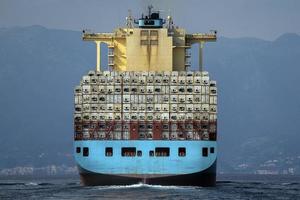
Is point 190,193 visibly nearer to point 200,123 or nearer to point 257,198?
point 257,198

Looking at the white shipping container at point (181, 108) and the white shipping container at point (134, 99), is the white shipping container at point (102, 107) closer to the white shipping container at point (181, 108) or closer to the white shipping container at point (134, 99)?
the white shipping container at point (134, 99)

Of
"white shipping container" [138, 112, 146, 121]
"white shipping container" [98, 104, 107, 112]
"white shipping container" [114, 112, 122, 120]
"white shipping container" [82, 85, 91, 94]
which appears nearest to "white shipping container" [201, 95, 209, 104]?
"white shipping container" [138, 112, 146, 121]

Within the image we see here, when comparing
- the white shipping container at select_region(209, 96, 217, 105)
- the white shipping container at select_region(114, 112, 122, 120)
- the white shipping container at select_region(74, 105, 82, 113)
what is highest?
the white shipping container at select_region(209, 96, 217, 105)

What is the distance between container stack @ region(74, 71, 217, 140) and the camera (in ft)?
377

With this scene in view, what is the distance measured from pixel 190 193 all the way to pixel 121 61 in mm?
29174

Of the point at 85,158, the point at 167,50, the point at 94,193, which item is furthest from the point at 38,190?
the point at 167,50

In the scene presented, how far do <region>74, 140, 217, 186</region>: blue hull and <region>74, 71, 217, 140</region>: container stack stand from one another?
0.96 metres

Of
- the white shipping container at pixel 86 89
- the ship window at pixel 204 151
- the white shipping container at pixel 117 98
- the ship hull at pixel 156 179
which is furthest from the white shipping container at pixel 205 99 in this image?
the white shipping container at pixel 86 89

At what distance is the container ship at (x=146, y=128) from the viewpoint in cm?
11250

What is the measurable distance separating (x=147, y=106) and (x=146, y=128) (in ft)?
8.54

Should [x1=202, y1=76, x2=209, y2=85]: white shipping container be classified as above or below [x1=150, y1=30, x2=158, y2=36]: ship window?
below

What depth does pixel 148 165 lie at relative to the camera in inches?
4422

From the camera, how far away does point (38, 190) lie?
113812 mm

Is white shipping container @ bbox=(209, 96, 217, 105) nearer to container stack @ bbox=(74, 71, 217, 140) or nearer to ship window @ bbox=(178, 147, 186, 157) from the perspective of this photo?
container stack @ bbox=(74, 71, 217, 140)
